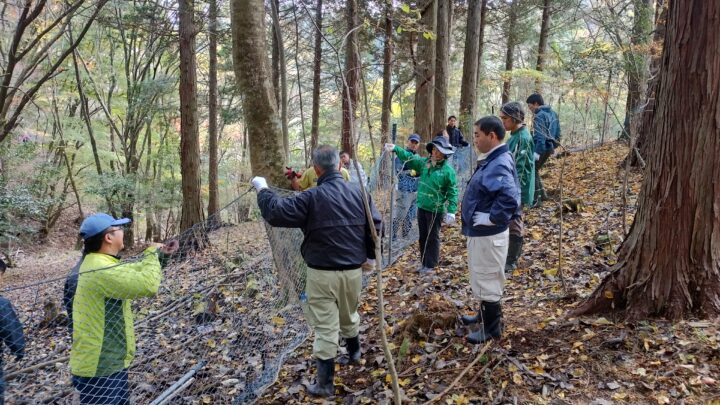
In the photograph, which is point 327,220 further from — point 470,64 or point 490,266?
point 470,64

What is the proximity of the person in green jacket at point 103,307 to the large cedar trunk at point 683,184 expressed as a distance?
3405 millimetres

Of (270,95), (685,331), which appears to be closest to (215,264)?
(270,95)

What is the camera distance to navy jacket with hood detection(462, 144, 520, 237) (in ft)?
10.7

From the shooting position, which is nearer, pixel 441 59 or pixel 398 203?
pixel 398 203

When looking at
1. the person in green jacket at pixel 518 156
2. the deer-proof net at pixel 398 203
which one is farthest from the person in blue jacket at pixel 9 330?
the person in green jacket at pixel 518 156

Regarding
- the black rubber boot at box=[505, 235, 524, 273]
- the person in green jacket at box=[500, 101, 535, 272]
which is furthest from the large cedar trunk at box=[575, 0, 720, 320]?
the black rubber boot at box=[505, 235, 524, 273]

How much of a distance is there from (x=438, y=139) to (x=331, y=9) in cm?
1119

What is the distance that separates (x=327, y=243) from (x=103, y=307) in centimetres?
143

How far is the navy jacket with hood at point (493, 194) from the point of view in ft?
10.7

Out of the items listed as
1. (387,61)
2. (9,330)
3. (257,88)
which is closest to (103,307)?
(9,330)

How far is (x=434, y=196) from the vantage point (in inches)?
203

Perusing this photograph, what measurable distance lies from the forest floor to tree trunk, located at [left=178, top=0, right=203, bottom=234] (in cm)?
629

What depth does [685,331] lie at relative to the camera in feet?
9.87

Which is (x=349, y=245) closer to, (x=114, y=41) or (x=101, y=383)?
(x=101, y=383)
